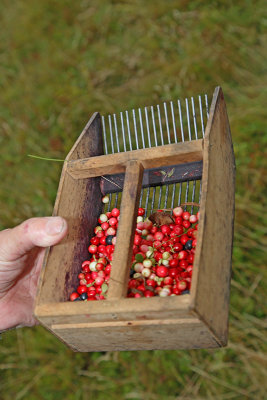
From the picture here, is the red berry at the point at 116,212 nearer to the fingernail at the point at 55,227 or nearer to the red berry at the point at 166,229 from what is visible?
the red berry at the point at 166,229

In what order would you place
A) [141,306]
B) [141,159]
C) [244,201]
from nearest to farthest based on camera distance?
[141,306] < [141,159] < [244,201]

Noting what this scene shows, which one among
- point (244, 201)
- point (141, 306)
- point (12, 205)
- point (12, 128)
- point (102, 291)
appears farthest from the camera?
point (12, 128)

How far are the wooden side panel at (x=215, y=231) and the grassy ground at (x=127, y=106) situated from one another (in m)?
1.22

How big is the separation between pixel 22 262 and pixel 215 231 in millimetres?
930

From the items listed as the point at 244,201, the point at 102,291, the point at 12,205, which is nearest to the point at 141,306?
the point at 102,291

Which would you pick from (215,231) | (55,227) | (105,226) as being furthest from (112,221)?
(215,231)

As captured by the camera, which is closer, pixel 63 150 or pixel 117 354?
pixel 117 354

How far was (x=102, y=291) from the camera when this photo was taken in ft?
5.54

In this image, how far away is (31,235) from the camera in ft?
5.72

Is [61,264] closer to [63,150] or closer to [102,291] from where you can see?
[102,291]

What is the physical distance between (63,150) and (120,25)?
123cm

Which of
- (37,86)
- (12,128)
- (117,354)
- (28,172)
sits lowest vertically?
(117,354)

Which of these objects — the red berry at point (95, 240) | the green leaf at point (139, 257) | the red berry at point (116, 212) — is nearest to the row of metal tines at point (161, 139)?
the red berry at point (116, 212)

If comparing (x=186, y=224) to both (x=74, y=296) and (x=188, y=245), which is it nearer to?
(x=188, y=245)
